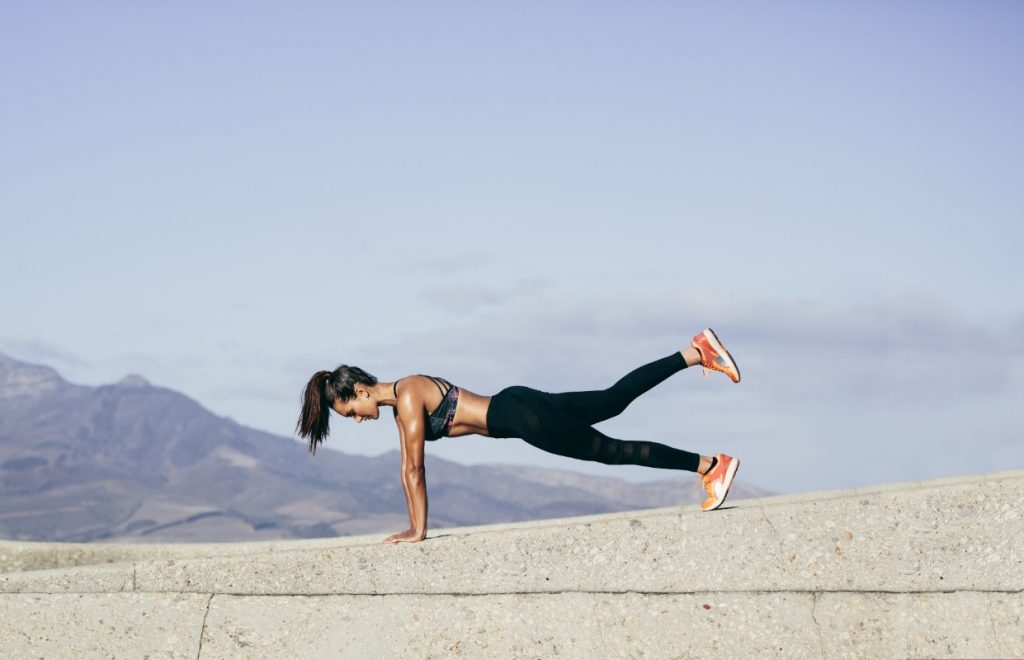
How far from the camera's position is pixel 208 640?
7.52m

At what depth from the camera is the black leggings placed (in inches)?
322

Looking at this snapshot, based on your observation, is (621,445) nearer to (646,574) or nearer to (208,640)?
(646,574)

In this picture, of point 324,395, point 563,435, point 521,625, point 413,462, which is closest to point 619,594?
point 521,625

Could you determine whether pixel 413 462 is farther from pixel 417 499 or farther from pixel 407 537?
pixel 407 537

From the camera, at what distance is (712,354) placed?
8.55m

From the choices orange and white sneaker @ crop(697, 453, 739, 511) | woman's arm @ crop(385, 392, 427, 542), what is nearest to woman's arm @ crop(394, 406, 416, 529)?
woman's arm @ crop(385, 392, 427, 542)

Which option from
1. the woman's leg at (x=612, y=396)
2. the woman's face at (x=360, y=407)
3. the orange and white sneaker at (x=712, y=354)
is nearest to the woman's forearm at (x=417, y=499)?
the woman's face at (x=360, y=407)

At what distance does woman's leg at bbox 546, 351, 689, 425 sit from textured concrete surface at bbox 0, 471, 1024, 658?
992 mm

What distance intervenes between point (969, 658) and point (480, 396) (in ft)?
12.6

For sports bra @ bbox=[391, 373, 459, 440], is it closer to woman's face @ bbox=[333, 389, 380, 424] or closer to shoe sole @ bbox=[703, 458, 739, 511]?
woman's face @ bbox=[333, 389, 380, 424]

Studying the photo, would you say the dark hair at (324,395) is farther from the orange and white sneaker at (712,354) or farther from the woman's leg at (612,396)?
the orange and white sneaker at (712,354)

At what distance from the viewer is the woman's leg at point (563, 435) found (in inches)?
321

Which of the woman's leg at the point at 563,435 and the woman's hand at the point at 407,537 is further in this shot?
the woman's leg at the point at 563,435

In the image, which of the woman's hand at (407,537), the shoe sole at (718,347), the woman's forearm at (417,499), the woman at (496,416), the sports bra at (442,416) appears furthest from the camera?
the shoe sole at (718,347)
